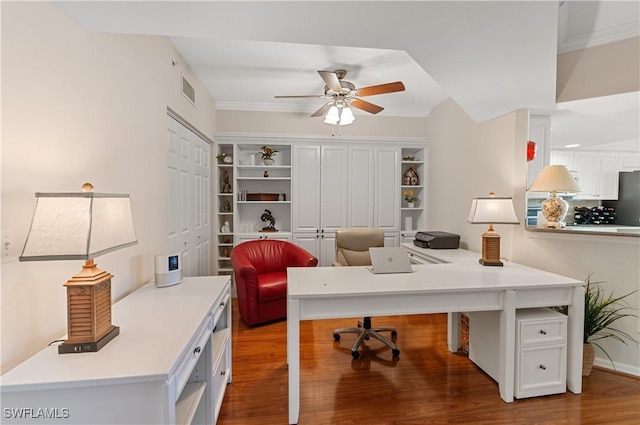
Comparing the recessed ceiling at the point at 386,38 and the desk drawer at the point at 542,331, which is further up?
the recessed ceiling at the point at 386,38

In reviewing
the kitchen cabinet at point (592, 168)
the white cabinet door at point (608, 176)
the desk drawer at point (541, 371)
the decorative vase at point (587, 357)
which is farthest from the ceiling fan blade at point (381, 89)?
the white cabinet door at point (608, 176)

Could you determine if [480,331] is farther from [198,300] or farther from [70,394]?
[70,394]

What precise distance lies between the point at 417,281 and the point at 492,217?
2.89 feet

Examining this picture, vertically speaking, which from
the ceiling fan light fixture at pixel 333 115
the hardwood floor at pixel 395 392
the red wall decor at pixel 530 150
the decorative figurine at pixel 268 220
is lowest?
the hardwood floor at pixel 395 392

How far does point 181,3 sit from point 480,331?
2844 mm

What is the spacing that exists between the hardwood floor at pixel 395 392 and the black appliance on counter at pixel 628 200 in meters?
3.31

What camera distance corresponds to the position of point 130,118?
1900 mm

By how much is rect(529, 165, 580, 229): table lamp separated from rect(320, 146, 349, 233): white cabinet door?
2272 millimetres

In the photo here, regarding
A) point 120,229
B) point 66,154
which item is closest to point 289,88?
point 66,154

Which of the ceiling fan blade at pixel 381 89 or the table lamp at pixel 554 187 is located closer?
the table lamp at pixel 554 187

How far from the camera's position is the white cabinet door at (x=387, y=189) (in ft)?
14.2

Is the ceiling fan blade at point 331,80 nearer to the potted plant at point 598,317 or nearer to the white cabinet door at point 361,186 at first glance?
the white cabinet door at point 361,186

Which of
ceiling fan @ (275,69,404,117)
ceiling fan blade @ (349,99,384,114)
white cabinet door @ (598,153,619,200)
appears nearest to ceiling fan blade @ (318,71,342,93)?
ceiling fan @ (275,69,404,117)

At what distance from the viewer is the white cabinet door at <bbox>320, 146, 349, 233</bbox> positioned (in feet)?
13.9
